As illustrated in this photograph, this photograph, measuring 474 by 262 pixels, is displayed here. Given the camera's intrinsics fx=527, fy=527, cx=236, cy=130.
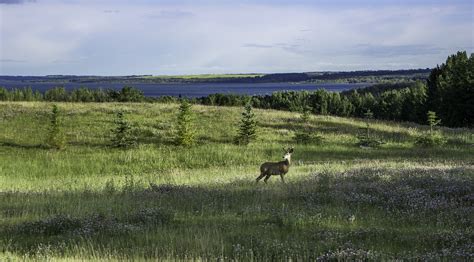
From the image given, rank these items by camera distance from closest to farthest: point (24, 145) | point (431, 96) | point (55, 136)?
point (55, 136), point (24, 145), point (431, 96)

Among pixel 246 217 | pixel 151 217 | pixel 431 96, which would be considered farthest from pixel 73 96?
pixel 246 217

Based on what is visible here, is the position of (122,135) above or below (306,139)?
above

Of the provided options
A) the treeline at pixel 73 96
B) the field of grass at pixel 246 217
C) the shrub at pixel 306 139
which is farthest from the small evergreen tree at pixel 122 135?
the treeline at pixel 73 96

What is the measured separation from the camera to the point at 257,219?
10.6 metres

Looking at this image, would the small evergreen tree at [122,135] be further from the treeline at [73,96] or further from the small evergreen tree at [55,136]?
the treeline at [73,96]

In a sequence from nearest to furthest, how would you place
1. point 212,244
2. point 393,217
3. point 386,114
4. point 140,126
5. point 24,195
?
Answer: point 212,244 < point 393,217 < point 24,195 < point 140,126 < point 386,114

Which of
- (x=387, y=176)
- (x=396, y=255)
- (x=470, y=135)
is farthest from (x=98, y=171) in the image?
(x=470, y=135)

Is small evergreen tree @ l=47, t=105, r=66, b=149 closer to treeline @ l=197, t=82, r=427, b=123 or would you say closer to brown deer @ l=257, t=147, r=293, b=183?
brown deer @ l=257, t=147, r=293, b=183

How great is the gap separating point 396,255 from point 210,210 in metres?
4.81

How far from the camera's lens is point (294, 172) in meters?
20.1

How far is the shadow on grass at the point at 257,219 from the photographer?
832cm

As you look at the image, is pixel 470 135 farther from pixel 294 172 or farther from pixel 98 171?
pixel 98 171

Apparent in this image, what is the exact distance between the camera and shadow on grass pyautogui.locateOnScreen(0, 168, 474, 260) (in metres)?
8.32

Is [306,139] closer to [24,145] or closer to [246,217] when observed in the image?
[24,145]
